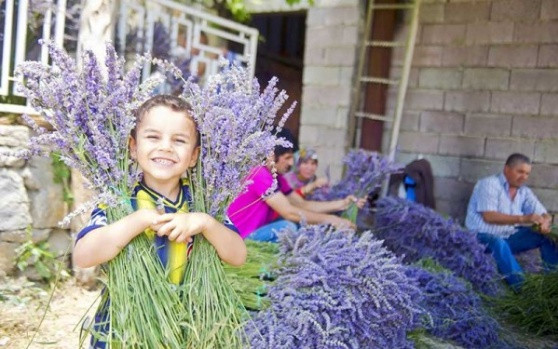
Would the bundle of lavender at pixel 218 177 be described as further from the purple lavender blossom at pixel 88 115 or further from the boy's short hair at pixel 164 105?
the purple lavender blossom at pixel 88 115

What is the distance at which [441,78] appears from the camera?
5461mm

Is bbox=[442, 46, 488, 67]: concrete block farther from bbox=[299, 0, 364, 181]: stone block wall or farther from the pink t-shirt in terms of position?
the pink t-shirt

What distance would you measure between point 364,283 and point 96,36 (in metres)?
2.24

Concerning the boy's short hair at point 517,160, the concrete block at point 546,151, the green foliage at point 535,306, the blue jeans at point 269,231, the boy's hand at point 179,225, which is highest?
the concrete block at point 546,151

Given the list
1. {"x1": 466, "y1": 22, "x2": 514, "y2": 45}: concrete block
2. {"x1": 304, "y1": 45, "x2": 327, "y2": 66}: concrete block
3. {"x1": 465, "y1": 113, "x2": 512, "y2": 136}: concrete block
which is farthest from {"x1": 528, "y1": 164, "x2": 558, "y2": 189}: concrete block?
{"x1": 304, "y1": 45, "x2": 327, "y2": 66}: concrete block

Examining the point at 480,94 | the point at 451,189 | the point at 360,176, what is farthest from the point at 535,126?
the point at 360,176

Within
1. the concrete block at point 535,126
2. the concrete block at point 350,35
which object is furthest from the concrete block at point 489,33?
the concrete block at point 350,35

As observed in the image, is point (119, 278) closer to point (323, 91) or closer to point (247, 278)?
point (247, 278)

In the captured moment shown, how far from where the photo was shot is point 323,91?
5.89 meters

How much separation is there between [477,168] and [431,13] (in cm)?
144

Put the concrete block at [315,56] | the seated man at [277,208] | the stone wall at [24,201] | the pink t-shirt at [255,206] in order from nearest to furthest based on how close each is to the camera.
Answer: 1. the pink t-shirt at [255,206]
2. the seated man at [277,208]
3. the stone wall at [24,201]
4. the concrete block at [315,56]

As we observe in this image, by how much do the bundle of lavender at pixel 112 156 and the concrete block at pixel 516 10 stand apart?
4153 mm

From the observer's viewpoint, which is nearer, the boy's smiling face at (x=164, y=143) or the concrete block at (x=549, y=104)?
the boy's smiling face at (x=164, y=143)

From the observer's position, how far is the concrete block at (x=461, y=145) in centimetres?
527
